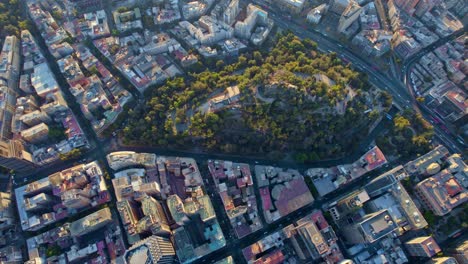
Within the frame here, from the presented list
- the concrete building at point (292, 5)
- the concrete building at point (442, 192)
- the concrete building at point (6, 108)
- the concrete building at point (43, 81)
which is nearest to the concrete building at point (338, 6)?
the concrete building at point (292, 5)

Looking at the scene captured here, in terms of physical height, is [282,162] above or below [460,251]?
above

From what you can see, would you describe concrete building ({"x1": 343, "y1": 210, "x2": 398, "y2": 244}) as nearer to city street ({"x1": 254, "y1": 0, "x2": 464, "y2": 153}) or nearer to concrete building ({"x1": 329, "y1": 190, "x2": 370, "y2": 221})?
concrete building ({"x1": 329, "y1": 190, "x2": 370, "y2": 221})

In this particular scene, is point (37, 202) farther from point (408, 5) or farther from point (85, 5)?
point (408, 5)

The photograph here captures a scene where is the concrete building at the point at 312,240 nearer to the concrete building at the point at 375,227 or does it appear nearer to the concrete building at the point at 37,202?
the concrete building at the point at 375,227

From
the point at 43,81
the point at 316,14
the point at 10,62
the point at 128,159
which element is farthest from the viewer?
the point at 316,14

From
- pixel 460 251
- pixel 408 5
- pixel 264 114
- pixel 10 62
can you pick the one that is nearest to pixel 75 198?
pixel 10 62

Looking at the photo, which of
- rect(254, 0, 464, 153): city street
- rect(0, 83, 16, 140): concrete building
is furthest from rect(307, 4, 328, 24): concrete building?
rect(0, 83, 16, 140): concrete building
